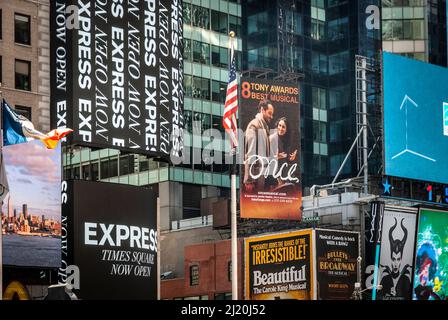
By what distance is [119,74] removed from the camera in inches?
2387

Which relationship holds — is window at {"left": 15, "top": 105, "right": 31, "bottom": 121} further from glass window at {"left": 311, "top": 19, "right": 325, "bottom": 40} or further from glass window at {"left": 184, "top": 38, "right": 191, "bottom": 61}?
glass window at {"left": 311, "top": 19, "right": 325, "bottom": 40}

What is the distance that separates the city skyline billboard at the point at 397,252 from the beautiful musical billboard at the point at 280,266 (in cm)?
508

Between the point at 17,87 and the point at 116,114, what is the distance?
20.6 ft

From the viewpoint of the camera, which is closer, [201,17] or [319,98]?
[201,17]

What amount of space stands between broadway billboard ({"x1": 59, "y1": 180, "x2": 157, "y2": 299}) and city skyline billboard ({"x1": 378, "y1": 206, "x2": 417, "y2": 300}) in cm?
1701

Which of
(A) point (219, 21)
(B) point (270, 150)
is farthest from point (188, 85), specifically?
(B) point (270, 150)

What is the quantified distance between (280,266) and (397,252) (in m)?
8.14

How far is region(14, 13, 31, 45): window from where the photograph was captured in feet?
205

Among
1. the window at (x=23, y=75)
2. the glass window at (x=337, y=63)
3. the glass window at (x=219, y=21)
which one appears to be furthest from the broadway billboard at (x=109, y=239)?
the glass window at (x=337, y=63)

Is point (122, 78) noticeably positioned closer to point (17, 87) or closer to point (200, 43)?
point (17, 87)

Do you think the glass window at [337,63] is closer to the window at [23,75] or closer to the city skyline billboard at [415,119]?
the city skyline billboard at [415,119]

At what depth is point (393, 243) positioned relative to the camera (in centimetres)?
7319

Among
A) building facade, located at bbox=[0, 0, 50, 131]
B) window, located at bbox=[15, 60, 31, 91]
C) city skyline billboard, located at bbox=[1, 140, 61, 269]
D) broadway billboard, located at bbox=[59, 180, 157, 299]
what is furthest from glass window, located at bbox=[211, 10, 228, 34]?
city skyline billboard, located at bbox=[1, 140, 61, 269]

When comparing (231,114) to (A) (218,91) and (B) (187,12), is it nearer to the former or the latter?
(B) (187,12)
